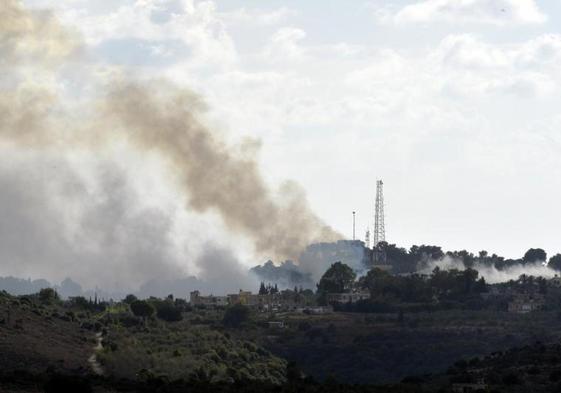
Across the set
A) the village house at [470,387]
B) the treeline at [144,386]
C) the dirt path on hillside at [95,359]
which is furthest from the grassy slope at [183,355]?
the village house at [470,387]

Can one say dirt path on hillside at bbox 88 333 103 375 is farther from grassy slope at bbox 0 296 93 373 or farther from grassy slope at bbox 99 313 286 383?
grassy slope at bbox 99 313 286 383

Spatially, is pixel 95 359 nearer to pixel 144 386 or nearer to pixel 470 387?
pixel 144 386

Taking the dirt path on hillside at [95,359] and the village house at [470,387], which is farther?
the dirt path on hillside at [95,359]

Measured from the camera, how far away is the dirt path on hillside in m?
120

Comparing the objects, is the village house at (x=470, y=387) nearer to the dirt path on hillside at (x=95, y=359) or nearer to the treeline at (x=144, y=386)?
the treeline at (x=144, y=386)

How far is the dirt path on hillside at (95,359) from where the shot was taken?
11997 centimetres

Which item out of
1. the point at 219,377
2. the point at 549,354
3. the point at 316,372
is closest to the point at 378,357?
the point at 316,372

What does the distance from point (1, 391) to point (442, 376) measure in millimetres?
60618

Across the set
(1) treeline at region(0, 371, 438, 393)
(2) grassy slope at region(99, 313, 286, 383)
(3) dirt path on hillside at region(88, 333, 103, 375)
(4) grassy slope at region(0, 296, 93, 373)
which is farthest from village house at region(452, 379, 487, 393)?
(4) grassy slope at region(0, 296, 93, 373)

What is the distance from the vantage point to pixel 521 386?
11525cm

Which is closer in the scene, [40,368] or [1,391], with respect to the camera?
[1,391]

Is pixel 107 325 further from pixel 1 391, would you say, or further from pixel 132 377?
pixel 1 391

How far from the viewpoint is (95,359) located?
130 meters

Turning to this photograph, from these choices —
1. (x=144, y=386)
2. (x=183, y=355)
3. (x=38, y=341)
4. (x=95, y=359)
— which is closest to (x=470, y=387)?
(x=144, y=386)
